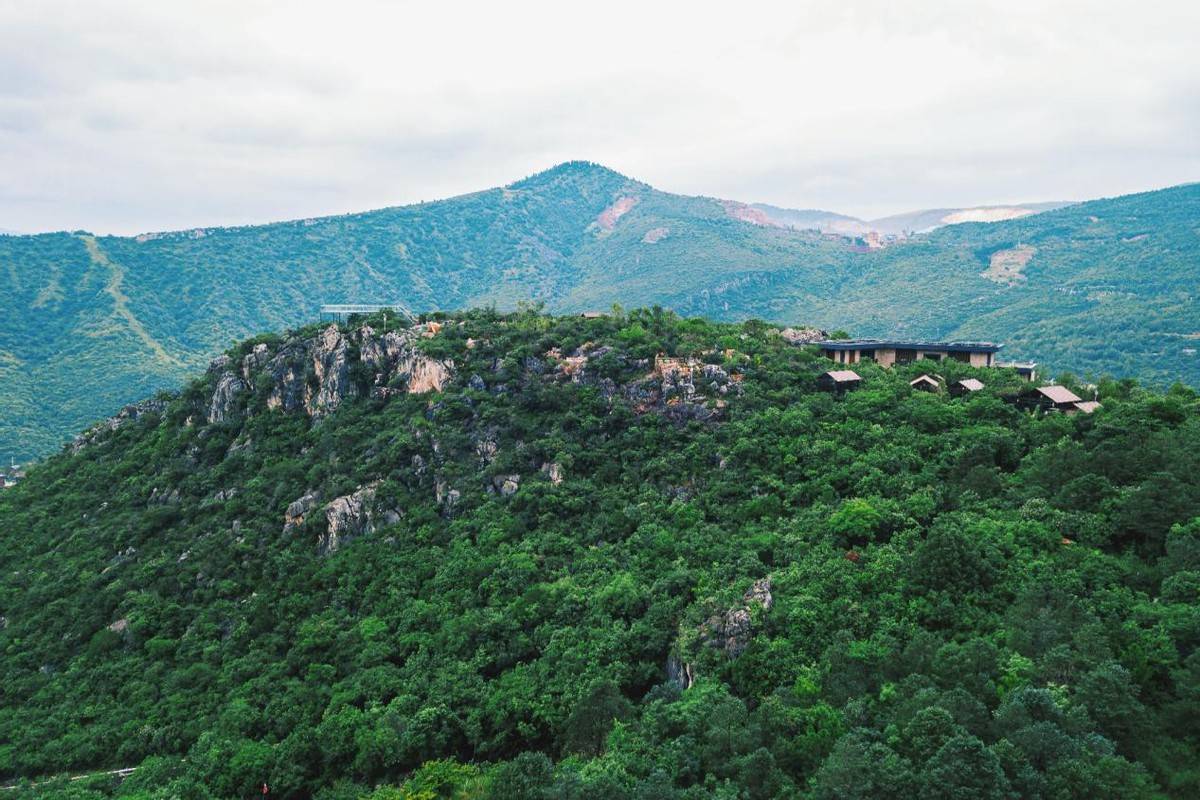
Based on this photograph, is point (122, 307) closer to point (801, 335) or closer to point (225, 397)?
point (225, 397)

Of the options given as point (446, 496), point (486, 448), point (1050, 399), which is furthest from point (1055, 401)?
point (446, 496)

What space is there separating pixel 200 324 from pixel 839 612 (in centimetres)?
18248

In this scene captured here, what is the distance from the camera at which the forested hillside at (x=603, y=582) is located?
26.0m

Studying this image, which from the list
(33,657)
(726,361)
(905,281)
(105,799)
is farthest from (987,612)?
(905,281)

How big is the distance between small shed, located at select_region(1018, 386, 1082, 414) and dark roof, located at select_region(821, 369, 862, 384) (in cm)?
1035

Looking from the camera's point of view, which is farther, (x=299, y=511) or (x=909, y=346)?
(x=909, y=346)

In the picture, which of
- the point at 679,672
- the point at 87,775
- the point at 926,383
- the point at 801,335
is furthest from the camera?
the point at 801,335

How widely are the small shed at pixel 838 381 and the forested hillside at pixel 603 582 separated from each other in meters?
1.03

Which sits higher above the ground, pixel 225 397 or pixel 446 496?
pixel 225 397

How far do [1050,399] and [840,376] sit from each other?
41.4 feet

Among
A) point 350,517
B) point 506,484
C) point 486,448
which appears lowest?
point 350,517

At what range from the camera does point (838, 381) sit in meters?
52.0

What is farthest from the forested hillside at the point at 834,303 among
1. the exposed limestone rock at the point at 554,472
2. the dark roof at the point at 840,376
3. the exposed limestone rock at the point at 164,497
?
the exposed limestone rock at the point at 164,497

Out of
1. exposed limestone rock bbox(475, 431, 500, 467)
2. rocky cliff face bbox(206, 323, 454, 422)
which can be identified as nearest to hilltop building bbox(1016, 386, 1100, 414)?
exposed limestone rock bbox(475, 431, 500, 467)
